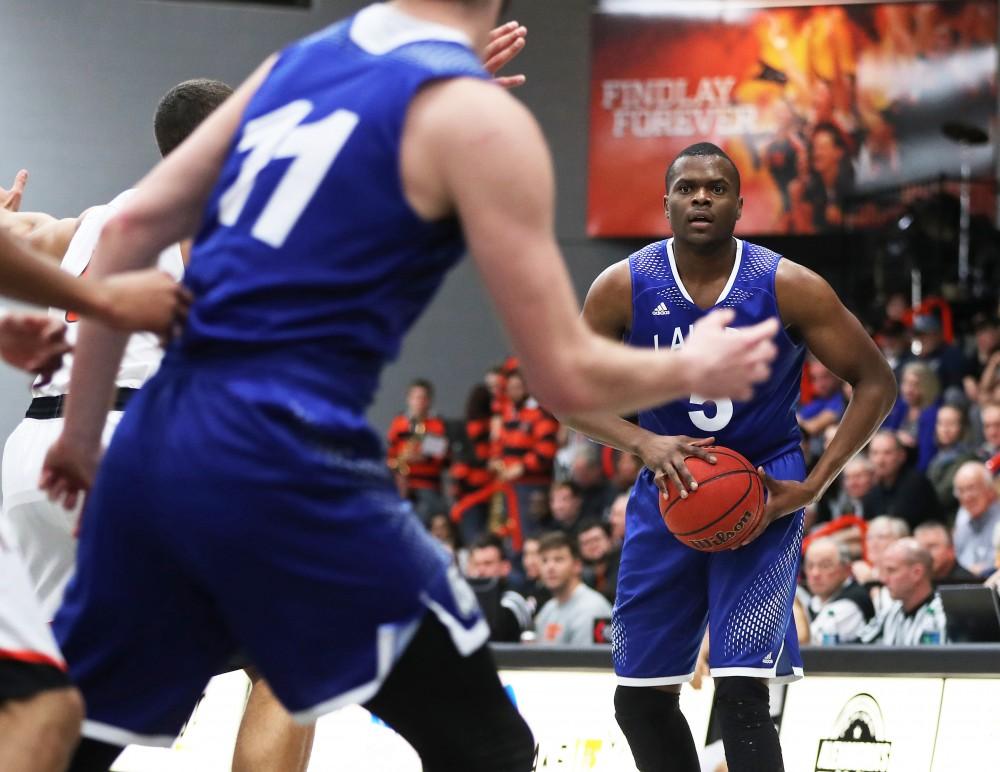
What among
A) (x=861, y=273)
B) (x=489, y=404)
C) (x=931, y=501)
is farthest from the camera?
(x=861, y=273)

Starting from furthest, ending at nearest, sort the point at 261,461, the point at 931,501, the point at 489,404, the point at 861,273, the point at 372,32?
1. the point at 861,273
2. the point at 489,404
3. the point at 931,501
4. the point at 372,32
5. the point at 261,461

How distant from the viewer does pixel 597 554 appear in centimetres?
1059

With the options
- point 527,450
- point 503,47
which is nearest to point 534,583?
point 527,450

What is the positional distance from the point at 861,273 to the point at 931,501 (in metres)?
7.74

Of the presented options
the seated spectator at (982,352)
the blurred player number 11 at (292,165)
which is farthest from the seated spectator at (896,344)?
the blurred player number 11 at (292,165)

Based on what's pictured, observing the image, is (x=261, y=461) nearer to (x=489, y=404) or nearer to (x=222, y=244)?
(x=222, y=244)

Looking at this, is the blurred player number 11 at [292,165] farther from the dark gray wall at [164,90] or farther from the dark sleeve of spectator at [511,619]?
the dark gray wall at [164,90]

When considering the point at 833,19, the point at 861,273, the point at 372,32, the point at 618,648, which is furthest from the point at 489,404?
the point at 372,32

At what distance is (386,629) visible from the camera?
7.89 ft

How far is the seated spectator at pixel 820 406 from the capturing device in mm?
11922

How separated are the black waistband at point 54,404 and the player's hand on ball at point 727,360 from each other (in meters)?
2.16

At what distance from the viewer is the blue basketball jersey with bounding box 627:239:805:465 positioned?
4781 mm

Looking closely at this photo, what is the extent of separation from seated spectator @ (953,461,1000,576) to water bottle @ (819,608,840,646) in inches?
54.5

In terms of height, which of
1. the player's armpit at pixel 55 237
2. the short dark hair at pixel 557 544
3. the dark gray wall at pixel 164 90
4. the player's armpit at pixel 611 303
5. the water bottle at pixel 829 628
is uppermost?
the dark gray wall at pixel 164 90
